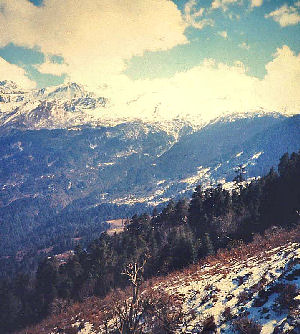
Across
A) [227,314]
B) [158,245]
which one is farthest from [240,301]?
[158,245]

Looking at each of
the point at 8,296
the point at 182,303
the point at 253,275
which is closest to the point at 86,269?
the point at 8,296

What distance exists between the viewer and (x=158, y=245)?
77562 mm

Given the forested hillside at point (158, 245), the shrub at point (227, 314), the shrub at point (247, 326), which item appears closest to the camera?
the shrub at point (247, 326)

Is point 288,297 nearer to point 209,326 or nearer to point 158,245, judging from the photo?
point 209,326

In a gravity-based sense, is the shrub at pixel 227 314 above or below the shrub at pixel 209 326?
below

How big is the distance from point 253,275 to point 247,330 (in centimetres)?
899

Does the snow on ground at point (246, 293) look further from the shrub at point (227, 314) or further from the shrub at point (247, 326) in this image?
the shrub at point (247, 326)

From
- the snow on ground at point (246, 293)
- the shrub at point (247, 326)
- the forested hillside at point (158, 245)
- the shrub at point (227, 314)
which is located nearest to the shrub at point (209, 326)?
the snow on ground at point (246, 293)

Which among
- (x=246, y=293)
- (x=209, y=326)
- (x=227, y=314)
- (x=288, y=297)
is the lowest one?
(x=246, y=293)

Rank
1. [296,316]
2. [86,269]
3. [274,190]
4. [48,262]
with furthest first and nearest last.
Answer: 1. [48,262]
2. [86,269]
3. [274,190]
4. [296,316]

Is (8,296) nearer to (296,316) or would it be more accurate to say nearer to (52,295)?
(52,295)

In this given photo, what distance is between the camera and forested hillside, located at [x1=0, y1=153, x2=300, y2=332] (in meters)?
57.7

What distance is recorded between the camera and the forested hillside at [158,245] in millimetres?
57656

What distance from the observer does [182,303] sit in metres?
23.2
